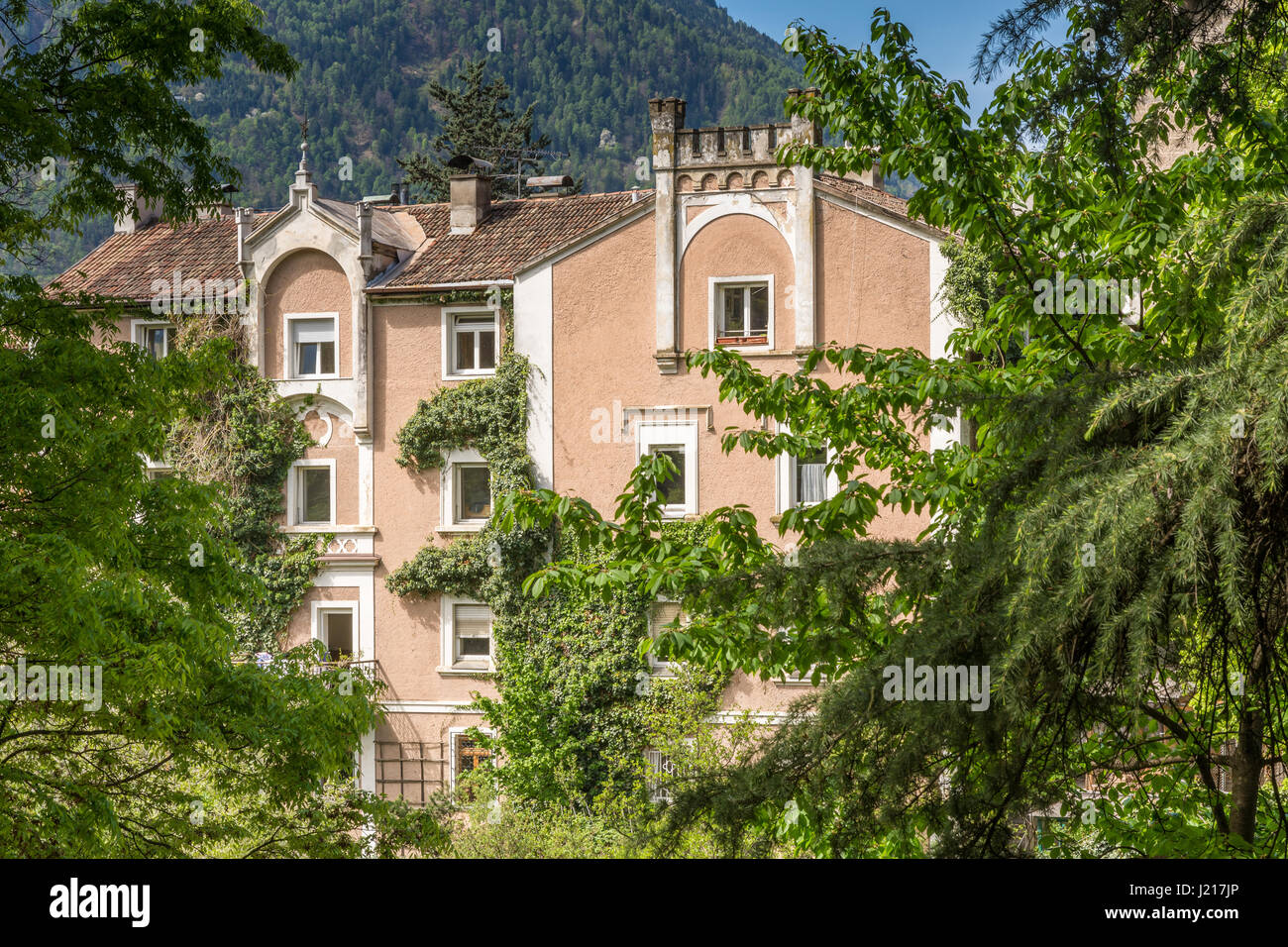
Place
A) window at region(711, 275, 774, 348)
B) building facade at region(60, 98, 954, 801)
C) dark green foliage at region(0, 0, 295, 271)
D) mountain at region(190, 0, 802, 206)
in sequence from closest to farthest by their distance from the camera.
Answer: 1. dark green foliage at region(0, 0, 295, 271)
2. building facade at region(60, 98, 954, 801)
3. window at region(711, 275, 774, 348)
4. mountain at region(190, 0, 802, 206)

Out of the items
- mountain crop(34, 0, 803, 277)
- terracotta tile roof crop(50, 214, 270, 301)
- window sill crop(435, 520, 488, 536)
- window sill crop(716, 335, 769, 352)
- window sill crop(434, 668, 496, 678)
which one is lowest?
window sill crop(434, 668, 496, 678)

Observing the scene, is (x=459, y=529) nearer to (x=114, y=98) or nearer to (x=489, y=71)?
(x=114, y=98)

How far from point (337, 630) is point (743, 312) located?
1152 centimetres

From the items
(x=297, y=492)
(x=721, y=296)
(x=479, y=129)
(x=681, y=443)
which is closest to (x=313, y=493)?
(x=297, y=492)

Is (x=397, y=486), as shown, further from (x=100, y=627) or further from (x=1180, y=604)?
(x=1180, y=604)

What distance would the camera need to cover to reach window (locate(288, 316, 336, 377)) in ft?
94.3

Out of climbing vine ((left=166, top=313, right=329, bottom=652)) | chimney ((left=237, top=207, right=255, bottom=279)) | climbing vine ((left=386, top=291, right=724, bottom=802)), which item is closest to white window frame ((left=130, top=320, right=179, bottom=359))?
climbing vine ((left=166, top=313, right=329, bottom=652))

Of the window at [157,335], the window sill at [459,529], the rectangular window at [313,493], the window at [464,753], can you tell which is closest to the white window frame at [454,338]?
the window sill at [459,529]

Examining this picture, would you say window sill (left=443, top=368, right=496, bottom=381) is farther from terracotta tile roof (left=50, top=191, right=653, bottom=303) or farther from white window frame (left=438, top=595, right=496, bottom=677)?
white window frame (left=438, top=595, right=496, bottom=677)

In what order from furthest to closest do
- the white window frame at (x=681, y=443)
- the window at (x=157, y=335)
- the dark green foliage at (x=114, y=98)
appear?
the window at (x=157, y=335) < the white window frame at (x=681, y=443) < the dark green foliage at (x=114, y=98)

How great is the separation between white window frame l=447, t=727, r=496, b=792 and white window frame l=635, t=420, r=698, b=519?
19.6ft

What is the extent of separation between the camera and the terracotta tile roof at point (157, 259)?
95.8 feet

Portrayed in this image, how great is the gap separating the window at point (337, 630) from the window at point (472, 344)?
6015 millimetres

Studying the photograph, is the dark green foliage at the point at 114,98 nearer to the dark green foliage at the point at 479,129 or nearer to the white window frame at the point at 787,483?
the white window frame at the point at 787,483
